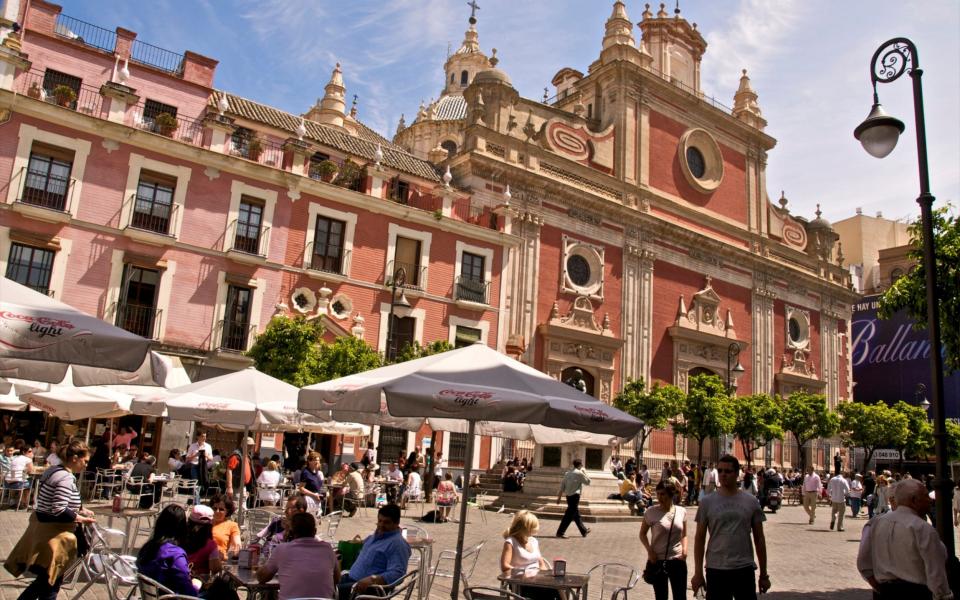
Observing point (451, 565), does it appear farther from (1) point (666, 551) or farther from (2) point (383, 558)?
(2) point (383, 558)

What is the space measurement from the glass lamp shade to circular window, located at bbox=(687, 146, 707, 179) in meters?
28.5

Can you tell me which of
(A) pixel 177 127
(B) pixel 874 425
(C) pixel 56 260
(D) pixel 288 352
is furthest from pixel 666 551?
(B) pixel 874 425

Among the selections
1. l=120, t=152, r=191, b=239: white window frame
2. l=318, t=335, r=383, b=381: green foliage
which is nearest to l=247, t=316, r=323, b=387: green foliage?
l=318, t=335, r=383, b=381: green foliage

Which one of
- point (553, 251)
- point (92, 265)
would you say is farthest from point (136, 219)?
point (553, 251)

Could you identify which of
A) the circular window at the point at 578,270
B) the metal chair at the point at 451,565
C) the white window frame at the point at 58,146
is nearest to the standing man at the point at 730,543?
the metal chair at the point at 451,565

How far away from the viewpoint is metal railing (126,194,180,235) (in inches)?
795

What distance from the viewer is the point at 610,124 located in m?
32.4

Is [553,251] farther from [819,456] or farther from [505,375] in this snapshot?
[505,375]

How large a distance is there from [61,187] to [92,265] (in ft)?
6.82

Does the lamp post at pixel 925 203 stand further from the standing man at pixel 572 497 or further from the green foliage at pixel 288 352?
the green foliage at pixel 288 352

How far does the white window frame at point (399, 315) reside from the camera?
23734 millimetres

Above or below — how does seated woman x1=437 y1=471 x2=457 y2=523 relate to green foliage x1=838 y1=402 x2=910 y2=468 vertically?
below

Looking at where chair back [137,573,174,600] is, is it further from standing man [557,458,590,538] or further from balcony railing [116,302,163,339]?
balcony railing [116,302,163,339]

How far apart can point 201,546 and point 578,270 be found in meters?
24.7
